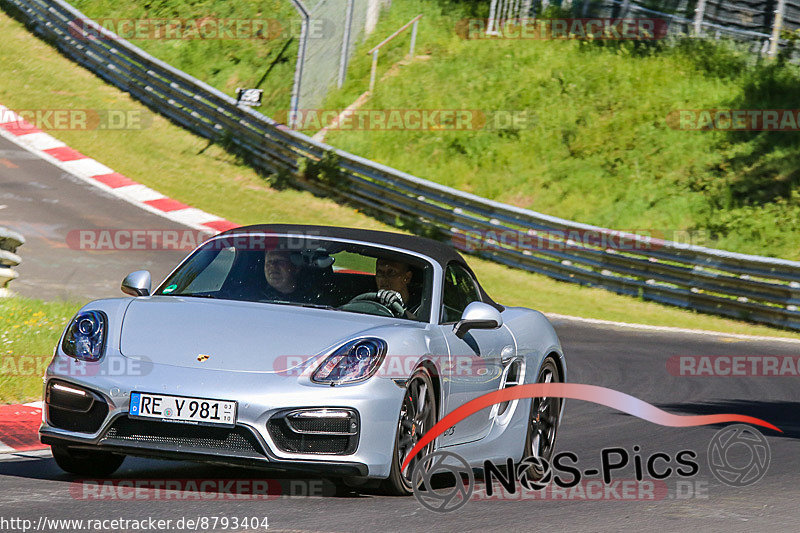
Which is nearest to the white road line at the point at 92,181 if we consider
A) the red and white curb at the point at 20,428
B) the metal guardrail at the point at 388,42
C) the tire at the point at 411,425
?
the metal guardrail at the point at 388,42

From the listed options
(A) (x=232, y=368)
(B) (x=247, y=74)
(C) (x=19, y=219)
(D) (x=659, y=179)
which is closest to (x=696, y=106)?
(D) (x=659, y=179)

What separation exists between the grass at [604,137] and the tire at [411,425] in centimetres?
1542

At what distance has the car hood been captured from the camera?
5.54 m

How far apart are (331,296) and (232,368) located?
3.55ft

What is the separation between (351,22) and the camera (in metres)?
24.8

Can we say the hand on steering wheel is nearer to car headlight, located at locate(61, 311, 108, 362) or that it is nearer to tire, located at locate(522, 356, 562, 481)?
tire, located at locate(522, 356, 562, 481)

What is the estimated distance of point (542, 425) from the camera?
23.9 ft

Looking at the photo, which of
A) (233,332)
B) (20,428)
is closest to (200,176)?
(20,428)

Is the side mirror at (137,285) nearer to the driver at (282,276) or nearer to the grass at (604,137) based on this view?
the driver at (282,276)

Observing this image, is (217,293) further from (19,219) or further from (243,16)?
(243,16)

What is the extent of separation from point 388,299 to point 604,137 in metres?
18.0

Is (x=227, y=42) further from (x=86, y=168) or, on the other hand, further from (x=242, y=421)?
(x=242, y=421)

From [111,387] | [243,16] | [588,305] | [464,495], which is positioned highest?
[243,16]

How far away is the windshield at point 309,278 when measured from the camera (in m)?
6.40
